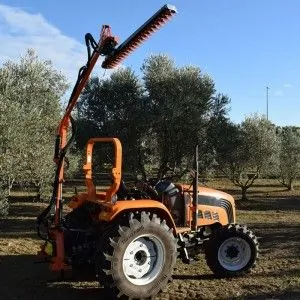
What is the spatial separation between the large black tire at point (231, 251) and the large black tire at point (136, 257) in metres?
1.24

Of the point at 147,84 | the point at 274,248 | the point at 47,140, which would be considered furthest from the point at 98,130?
the point at 274,248

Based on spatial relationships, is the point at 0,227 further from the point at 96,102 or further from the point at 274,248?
the point at 96,102

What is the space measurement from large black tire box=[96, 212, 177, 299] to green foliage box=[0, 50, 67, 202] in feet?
27.1

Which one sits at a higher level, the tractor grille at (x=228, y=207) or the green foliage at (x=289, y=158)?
the green foliage at (x=289, y=158)

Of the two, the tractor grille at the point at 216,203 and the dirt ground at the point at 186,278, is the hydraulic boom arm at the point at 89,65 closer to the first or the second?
the dirt ground at the point at 186,278

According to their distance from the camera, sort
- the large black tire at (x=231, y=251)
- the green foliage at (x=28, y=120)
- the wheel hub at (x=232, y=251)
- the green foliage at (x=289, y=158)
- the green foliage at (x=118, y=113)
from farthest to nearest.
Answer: the green foliage at (x=289, y=158)
the green foliage at (x=118, y=113)
the green foliage at (x=28, y=120)
the wheel hub at (x=232, y=251)
the large black tire at (x=231, y=251)

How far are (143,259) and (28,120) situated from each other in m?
9.68

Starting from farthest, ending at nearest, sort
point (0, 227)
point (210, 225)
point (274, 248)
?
point (0, 227)
point (274, 248)
point (210, 225)

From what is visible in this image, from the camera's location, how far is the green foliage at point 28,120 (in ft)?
46.6

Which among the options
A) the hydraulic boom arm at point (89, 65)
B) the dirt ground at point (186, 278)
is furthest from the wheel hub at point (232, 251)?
the hydraulic boom arm at point (89, 65)

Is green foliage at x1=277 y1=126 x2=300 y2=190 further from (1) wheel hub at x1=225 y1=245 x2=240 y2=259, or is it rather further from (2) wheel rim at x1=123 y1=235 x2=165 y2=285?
(2) wheel rim at x1=123 y1=235 x2=165 y2=285

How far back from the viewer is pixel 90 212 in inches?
312

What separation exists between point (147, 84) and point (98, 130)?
3.18 metres

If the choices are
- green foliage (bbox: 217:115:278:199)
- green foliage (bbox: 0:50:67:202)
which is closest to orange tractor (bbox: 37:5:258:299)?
green foliage (bbox: 0:50:67:202)
